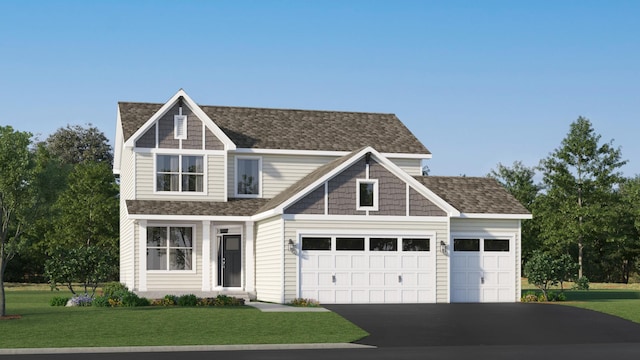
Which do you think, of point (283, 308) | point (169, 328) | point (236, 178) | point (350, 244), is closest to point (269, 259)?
point (350, 244)

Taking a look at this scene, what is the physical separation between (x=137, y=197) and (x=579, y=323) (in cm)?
1963

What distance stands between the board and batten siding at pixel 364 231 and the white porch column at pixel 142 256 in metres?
6.78

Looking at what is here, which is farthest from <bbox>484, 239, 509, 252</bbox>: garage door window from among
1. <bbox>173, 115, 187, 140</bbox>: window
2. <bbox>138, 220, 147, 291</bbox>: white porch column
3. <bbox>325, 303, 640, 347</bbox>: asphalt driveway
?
<bbox>138, 220, 147, 291</bbox>: white porch column

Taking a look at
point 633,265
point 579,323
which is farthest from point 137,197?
point 633,265

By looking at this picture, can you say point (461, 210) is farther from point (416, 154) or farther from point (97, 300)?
point (97, 300)

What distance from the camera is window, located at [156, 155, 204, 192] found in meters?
39.6

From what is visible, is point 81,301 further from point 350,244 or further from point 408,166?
point 408,166

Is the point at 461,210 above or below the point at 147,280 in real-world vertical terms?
above

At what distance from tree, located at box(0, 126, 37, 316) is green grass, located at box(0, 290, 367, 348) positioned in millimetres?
2480

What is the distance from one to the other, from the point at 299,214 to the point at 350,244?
235cm

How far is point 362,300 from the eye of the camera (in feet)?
115

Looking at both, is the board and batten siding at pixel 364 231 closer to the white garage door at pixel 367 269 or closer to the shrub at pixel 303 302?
the white garage door at pixel 367 269

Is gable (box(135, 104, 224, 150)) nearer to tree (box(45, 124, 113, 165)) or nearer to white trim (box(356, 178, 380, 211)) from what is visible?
white trim (box(356, 178, 380, 211))

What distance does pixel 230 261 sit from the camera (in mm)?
39812
